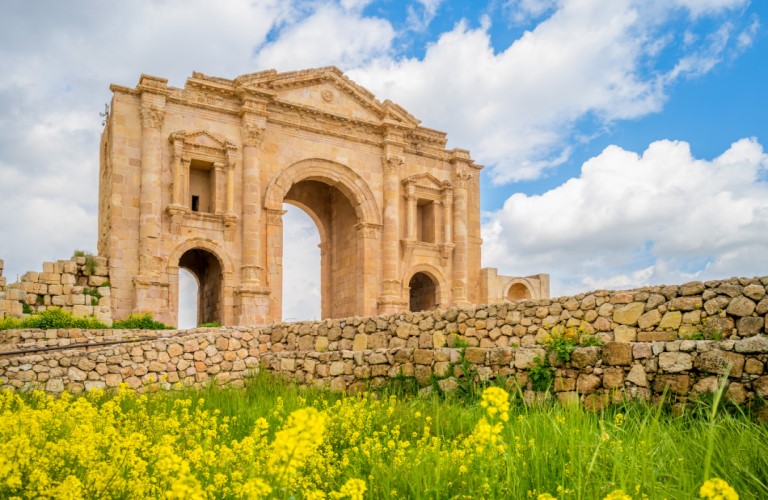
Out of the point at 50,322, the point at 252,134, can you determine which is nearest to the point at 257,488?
the point at 50,322

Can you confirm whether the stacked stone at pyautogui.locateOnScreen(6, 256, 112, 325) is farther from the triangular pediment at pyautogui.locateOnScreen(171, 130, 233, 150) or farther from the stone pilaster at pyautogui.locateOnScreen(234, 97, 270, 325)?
the triangular pediment at pyautogui.locateOnScreen(171, 130, 233, 150)

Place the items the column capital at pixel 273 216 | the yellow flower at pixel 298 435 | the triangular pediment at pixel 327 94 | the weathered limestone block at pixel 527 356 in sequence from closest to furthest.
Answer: the yellow flower at pixel 298 435 < the weathered limestone block at pixel 527 356 < the column capital at pixel 273 216 < the triangular pediment at pixel 327 94

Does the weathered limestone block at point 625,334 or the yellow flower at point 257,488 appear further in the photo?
the weathered limestone block at point 625,334

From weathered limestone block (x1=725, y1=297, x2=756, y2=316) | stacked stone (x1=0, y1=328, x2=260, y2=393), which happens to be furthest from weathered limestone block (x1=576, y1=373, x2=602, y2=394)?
stacked stone (x1=0, y1=328, x2=260, y2=393)

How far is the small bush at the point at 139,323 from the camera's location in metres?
16.6

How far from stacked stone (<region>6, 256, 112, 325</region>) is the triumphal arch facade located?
0.45 m

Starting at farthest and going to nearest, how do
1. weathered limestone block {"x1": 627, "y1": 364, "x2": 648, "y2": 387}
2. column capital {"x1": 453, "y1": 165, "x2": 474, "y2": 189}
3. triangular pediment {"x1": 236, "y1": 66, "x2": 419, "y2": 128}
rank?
column capital {"x1": 453, "y1": 165, "x2": 474, "y2": 189} → triangular pediment {"x1": 236, "y1": 66, "x2": 419, "y2": 128} → weathered limestone block {"x1": 627, "y1": 364, "x2": 648, "y2": 387}

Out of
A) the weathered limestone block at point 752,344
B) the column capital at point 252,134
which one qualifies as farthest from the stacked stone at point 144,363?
the column capital at point 252,134

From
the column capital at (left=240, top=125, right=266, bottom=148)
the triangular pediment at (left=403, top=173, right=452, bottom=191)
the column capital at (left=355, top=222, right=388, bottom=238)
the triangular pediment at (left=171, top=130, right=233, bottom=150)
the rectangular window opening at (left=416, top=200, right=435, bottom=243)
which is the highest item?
the column capital at (left=240, top=125, right=266, bottom=148)

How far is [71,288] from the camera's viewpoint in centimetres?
1727

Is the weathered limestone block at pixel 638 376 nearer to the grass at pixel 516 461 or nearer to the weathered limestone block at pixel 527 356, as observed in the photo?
the grass at pixel 516 461

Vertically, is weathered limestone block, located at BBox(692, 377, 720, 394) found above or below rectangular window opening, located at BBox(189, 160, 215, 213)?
below

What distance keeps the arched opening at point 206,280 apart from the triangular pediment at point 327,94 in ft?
19.5

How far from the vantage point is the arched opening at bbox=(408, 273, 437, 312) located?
24.8 meters
